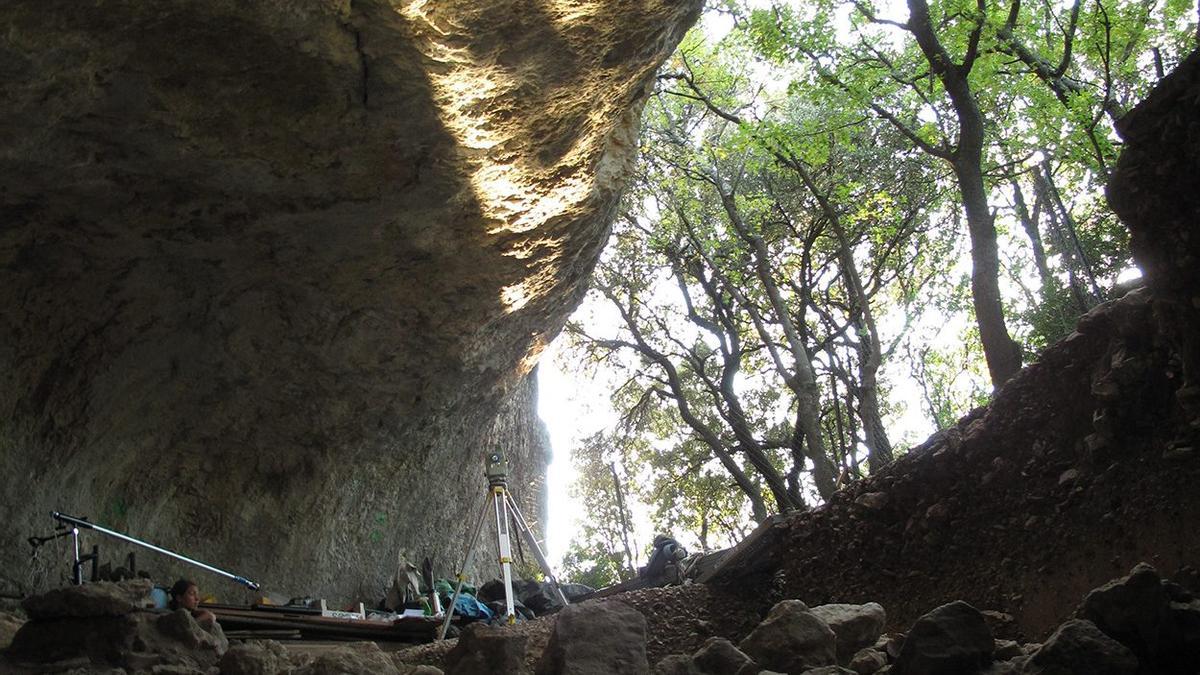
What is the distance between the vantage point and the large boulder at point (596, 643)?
3276 mm

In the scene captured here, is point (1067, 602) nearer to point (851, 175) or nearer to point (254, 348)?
point (254, 348)

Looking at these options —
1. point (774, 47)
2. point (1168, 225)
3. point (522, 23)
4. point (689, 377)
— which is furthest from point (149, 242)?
point (689, 377)

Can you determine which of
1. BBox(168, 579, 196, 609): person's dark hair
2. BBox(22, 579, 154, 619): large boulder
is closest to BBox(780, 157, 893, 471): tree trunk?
BBox(168, 579, 196, 609): person's dark hair

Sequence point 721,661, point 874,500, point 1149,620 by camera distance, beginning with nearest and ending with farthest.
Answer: point 1149,620 < point 721,661 < point 874,500

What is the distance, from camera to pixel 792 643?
3.23m

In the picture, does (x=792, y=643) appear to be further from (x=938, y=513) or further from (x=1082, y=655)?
(x=938, y=513)

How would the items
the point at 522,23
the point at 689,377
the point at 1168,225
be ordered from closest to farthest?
the point at 1168,225 → the point at 522,23 → the point at 689,377

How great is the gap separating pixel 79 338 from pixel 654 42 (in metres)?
4.32

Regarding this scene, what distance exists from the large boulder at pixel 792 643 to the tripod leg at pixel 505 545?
294 centimetres

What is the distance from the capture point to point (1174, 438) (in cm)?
400

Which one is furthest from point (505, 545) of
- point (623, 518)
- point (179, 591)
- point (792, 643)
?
point (623, 518)

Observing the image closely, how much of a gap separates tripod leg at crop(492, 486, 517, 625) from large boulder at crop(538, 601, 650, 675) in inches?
102

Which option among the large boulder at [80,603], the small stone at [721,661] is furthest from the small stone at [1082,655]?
the large boulder at [80,603]

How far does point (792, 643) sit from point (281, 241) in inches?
172
